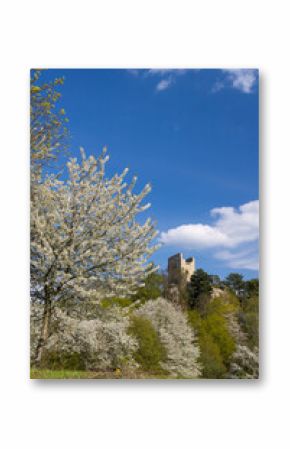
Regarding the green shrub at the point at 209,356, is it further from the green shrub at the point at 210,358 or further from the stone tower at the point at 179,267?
the stone tower at the point at 179,267

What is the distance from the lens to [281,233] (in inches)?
182

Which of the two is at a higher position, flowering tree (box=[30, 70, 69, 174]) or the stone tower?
flowering tree (box=[30, 70, 69, 174])

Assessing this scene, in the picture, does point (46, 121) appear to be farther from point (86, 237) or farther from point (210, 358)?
point (210, 358)

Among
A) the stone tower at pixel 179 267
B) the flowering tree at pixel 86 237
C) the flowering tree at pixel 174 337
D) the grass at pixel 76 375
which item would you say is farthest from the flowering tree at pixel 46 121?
the grass at pixel 76 375

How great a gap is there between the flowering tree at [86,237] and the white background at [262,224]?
6.0 inches

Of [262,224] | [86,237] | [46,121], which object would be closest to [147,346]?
[86,237]

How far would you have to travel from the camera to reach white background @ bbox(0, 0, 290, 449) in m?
4.58

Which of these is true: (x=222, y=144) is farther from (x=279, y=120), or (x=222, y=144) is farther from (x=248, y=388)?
(x=248, y=388)

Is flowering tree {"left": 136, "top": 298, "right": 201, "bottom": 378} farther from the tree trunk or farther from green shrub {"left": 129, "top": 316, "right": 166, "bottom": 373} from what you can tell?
the tree trunk

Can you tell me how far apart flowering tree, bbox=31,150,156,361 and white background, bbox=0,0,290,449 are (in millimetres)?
153

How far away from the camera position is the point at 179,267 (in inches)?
183

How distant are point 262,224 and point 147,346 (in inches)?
52.9

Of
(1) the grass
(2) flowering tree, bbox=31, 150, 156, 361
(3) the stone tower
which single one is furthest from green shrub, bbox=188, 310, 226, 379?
(2) flowering tree, bbox=31, 150, 156, 361
